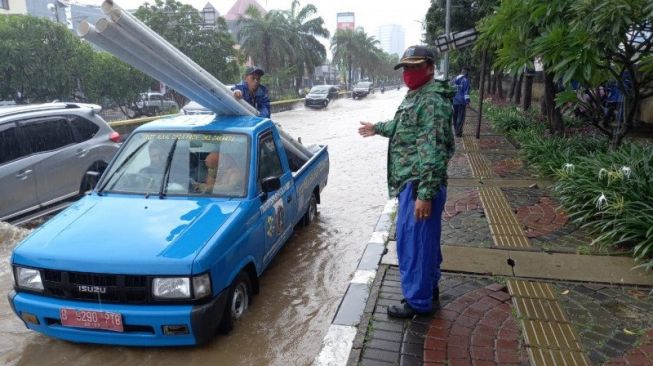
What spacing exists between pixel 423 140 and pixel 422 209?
45 cm

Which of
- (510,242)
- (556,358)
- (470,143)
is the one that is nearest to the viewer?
(556,358)

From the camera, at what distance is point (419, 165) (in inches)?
126

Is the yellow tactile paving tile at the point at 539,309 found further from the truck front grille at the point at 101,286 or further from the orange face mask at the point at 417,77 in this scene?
the truck front grille at the point at 101,286

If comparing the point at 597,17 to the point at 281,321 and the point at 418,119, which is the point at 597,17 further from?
the point at 281,321

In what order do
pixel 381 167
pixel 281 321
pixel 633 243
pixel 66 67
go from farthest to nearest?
pixel 66 67 < pixel 381 167 < pixel 633 243 < pixel 281 321

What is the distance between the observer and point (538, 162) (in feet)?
28.8

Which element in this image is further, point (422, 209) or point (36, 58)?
point (36, 58)

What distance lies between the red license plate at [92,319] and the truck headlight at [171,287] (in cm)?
29

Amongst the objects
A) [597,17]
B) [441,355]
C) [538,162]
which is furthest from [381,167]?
[441,355]

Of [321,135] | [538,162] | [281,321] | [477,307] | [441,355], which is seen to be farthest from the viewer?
[321,135]

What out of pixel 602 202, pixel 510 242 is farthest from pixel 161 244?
pixel 602 202

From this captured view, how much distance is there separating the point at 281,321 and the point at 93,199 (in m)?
1.93

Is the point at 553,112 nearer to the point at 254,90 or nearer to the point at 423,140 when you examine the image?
the point at 254,90

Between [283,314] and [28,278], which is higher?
[28,278]
